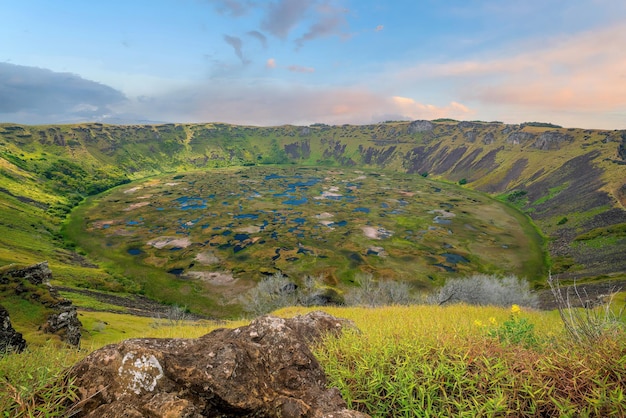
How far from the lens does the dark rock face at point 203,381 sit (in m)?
4.21

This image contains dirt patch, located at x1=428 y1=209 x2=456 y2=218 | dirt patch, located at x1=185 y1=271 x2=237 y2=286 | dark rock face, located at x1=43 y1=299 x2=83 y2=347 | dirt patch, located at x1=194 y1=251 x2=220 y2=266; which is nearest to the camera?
dark rock face, located at x1=43 y1=299 x2=83 y2=347

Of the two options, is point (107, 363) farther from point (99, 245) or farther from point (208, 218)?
point (208, 218)

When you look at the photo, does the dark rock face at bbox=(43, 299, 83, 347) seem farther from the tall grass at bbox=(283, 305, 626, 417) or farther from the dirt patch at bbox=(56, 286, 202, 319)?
the tall grass at bbox=(283, 305, 626, 417)

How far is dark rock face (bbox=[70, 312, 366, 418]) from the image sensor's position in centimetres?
421

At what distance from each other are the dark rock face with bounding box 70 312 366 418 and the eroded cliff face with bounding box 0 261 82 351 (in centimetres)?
3844

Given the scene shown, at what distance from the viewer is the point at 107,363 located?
453 cm

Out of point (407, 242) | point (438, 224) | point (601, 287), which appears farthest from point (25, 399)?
point (438, 224)

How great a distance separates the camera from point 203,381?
4.68 metres

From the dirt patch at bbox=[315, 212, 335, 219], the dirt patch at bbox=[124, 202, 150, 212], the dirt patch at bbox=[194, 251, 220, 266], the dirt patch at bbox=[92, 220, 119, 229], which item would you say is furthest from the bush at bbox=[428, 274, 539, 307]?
the dirt patch at bbox=[124, 202, 150, 212]

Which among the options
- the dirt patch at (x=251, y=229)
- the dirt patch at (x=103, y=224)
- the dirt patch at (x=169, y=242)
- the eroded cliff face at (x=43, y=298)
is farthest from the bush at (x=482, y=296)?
the dirt patch at (x=103, y=224)

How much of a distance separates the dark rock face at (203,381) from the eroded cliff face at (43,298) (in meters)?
38.4

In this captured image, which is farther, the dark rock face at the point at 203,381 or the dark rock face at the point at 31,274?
the dark rock face at the point at 31,274

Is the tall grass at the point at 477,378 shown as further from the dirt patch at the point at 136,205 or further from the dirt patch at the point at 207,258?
the dirt patch at the point at 136,205

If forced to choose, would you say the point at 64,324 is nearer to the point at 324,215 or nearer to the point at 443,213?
the point at 324,215
